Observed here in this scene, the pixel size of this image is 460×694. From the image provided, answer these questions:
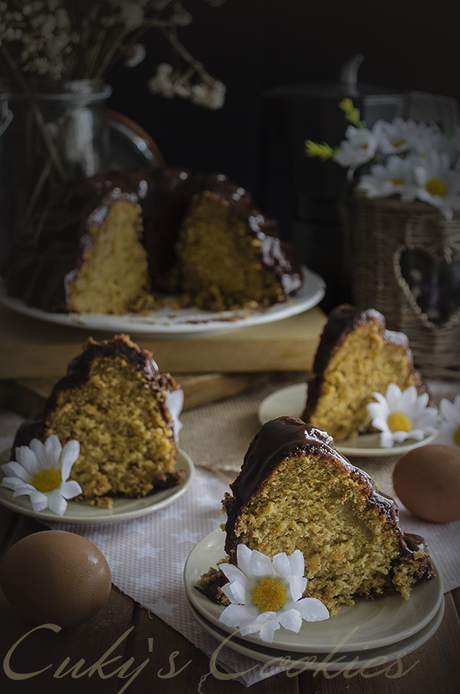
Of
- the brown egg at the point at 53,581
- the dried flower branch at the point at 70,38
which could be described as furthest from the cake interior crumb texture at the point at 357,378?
the dried flower branch at the point at 70,38

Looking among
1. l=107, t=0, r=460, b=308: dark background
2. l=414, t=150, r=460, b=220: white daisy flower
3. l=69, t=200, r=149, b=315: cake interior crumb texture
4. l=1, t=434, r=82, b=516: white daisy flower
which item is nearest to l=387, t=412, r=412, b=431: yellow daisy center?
l=414, t=150, r=460, b=220: white daisy flower

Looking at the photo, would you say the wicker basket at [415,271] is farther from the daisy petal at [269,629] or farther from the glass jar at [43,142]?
the daisy petal at [269,629]

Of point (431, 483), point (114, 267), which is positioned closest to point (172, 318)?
point (114, 267)

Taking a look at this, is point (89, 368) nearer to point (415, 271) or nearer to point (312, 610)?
point (312, 610)

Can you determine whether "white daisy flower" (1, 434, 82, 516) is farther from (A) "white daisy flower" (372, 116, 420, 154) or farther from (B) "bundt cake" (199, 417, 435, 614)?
(A) "white daisy flower" (372, 116, 420, 154)

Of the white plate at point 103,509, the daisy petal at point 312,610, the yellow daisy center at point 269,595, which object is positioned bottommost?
the white plate at point 103,509

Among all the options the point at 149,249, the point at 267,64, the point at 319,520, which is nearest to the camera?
the point at 319,520

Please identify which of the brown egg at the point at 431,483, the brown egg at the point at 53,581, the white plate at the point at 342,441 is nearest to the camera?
the brown egg at the point at 53,581
